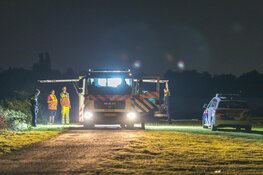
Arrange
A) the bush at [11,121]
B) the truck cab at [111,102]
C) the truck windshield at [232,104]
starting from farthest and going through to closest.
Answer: the truck windshield at [232,104], the truck cab at [111,102], the bush at [11,121]

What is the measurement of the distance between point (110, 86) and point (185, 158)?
42.8 feet

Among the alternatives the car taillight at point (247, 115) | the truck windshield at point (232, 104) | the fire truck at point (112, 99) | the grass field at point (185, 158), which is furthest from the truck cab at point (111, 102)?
the grass field at point (185, 158)

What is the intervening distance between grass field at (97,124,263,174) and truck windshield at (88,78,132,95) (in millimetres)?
7683

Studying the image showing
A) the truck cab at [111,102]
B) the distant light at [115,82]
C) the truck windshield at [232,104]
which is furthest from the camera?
the distant light at [115,82]

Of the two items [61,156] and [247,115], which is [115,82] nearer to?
[247,115]

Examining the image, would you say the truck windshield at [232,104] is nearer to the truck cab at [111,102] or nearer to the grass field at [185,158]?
the truck cab at [111,102]

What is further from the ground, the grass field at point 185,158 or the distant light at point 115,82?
the distant light at point 115,82

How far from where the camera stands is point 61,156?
48.5 feet

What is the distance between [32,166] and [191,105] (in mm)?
56539

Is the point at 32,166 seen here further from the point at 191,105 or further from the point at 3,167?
the point at 191,105

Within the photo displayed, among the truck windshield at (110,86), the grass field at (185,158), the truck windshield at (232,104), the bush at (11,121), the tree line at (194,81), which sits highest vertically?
the tree line at (194,81)

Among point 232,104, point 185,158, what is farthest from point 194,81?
point 185,158

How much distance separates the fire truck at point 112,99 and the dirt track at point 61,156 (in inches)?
263

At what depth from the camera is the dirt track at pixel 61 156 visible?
12484 mm
